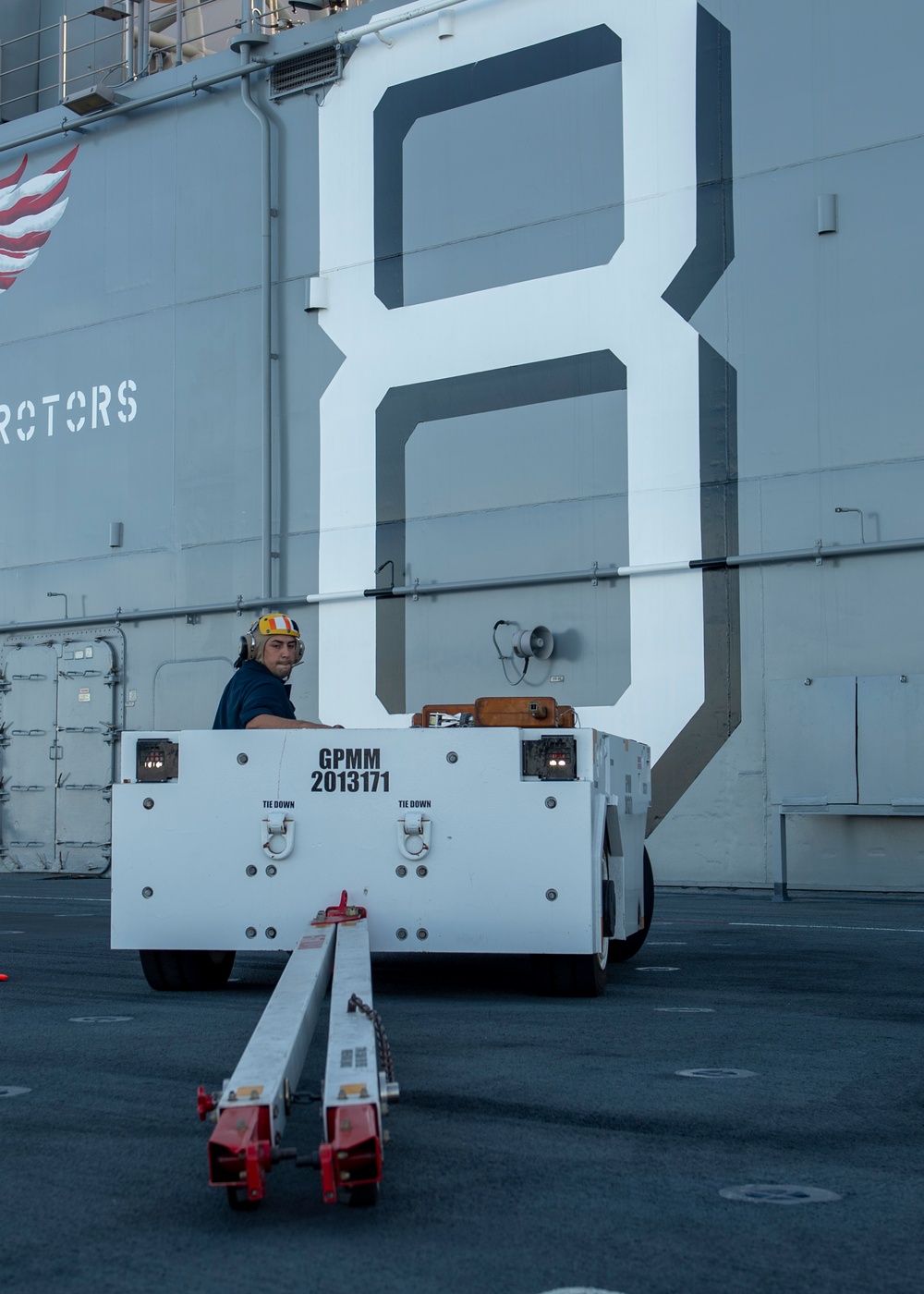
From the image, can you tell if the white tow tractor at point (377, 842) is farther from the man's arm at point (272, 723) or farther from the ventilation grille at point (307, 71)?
the ventilation grille at point (307, 71)

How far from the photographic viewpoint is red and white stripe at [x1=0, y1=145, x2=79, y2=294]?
1948cm

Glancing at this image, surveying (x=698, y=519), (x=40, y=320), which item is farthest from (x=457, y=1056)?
(x=40, y=320)

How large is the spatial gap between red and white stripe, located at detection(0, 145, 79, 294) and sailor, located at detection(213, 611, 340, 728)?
46.7 ft

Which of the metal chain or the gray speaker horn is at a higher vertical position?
the gray speaker horn

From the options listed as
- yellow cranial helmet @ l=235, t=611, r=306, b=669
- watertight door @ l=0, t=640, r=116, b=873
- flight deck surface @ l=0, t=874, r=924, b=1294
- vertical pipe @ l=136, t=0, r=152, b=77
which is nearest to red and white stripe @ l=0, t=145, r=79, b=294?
vertical pipe @ l=136, t=0, r=152, b=77

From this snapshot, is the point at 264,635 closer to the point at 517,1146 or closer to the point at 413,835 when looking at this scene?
the point at 413,835

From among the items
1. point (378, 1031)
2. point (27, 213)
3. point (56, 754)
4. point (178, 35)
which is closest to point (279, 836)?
point (378, 1031)

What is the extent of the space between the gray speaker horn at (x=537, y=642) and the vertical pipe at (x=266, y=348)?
3.43 metres

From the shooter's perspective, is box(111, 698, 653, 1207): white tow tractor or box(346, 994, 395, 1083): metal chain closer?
box(346, 994, 395, 1083): metal chain

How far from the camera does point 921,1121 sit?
375cm

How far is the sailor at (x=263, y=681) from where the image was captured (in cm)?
678

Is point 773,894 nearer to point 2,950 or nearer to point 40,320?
point 2,950

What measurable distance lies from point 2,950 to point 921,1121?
21.1ft

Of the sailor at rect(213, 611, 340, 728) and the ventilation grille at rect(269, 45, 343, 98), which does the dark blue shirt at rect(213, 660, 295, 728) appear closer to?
the sailor at rect(213, 611, 340, 728)
